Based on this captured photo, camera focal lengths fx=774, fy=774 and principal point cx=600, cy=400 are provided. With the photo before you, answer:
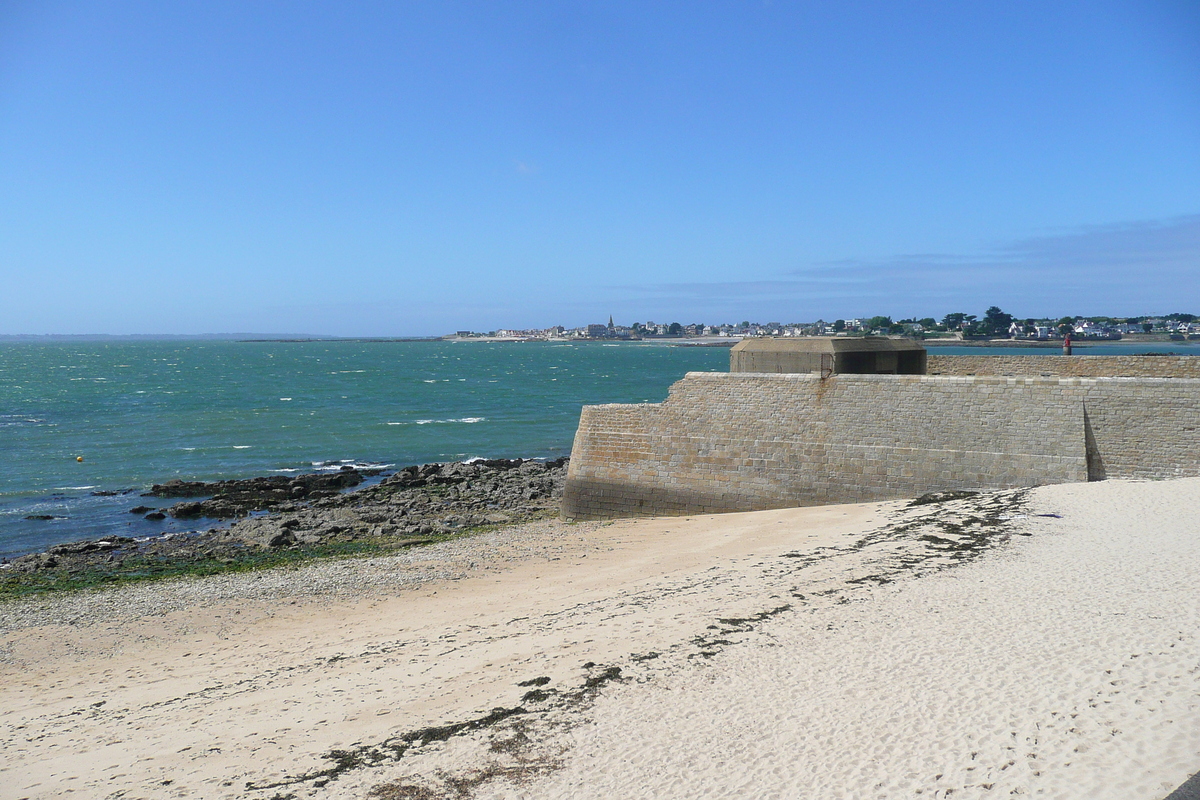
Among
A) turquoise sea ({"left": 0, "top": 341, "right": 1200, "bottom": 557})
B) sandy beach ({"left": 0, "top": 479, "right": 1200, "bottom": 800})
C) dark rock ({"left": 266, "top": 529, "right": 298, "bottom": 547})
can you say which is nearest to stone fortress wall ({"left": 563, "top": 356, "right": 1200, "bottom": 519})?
sandy beach ({"left": 0, "top": 479, "right": 1200, "bottom": 800})

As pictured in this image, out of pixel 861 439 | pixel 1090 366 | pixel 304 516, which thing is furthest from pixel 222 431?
pixel 1090 366

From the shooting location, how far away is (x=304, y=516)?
20.5 meters

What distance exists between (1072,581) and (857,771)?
Result: 5.21 meters

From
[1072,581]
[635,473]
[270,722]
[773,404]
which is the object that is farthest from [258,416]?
[1072,581]

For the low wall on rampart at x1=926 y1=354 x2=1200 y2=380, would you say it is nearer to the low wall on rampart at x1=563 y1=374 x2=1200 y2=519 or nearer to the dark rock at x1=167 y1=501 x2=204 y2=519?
the low wall on rampart at x1=563 y1=374 x2=1200 y2=519

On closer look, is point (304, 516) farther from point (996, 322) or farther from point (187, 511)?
point (996, 322)

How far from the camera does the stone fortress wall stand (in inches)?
550

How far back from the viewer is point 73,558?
667 inches

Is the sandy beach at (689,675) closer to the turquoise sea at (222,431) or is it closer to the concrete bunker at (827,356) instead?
the concrete bunker at (827,356)

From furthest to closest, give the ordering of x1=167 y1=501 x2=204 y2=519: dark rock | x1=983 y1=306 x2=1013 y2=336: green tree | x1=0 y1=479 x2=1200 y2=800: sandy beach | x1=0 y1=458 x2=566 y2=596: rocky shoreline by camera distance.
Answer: x1=983 y1=306 x2=1013 y2=336: green tree, x1=167 y1=501 x2=204 y2=519: dark rock, x1=0 y1=458 x2=566 y2=596: rocky shoreline, x1=0 y1=479 x2=1200 y2=800: sandy beach

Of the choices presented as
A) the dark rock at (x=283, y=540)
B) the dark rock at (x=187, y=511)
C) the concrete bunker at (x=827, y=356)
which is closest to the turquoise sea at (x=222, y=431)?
the dark rock at (x=187, y=511)

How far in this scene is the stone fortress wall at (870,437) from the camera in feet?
45.8

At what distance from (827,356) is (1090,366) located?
6.54 metres

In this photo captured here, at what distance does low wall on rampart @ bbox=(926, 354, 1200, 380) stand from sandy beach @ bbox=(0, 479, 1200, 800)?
5.61 metres
